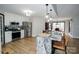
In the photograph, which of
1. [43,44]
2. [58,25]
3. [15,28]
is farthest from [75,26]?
[15,28]

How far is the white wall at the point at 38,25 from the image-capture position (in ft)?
5.13

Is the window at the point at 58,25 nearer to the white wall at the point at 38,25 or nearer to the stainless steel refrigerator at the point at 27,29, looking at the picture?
the white wall at the point at 38,25

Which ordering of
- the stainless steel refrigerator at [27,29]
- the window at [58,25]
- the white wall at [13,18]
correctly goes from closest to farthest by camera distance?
1. the white wall at [13,18]
2. the window at [58,25]
3. the stainless steel refrigerator at [27,29]

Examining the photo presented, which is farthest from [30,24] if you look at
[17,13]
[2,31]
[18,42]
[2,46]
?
[2,46]

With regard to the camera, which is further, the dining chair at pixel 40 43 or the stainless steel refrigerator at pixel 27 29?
the stainless steel refrigerator at pixel 27 29

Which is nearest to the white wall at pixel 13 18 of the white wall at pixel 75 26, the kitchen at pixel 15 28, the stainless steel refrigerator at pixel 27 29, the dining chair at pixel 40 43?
the kitchen at pixel 15 28

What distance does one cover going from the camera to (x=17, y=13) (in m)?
1.58

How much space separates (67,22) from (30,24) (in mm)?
692

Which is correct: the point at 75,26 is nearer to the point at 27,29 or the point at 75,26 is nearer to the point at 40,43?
the point at 40,43

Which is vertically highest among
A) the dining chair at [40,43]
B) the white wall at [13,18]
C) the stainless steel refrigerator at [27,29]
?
the white wall at [13,18]

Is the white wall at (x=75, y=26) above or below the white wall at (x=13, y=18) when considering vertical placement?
below

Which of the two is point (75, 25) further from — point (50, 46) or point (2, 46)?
point (2, 46)

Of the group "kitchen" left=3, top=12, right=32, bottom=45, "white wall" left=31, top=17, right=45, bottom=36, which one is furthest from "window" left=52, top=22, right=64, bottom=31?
"kitchen" left=3, top=12, right=32, bottom=45
